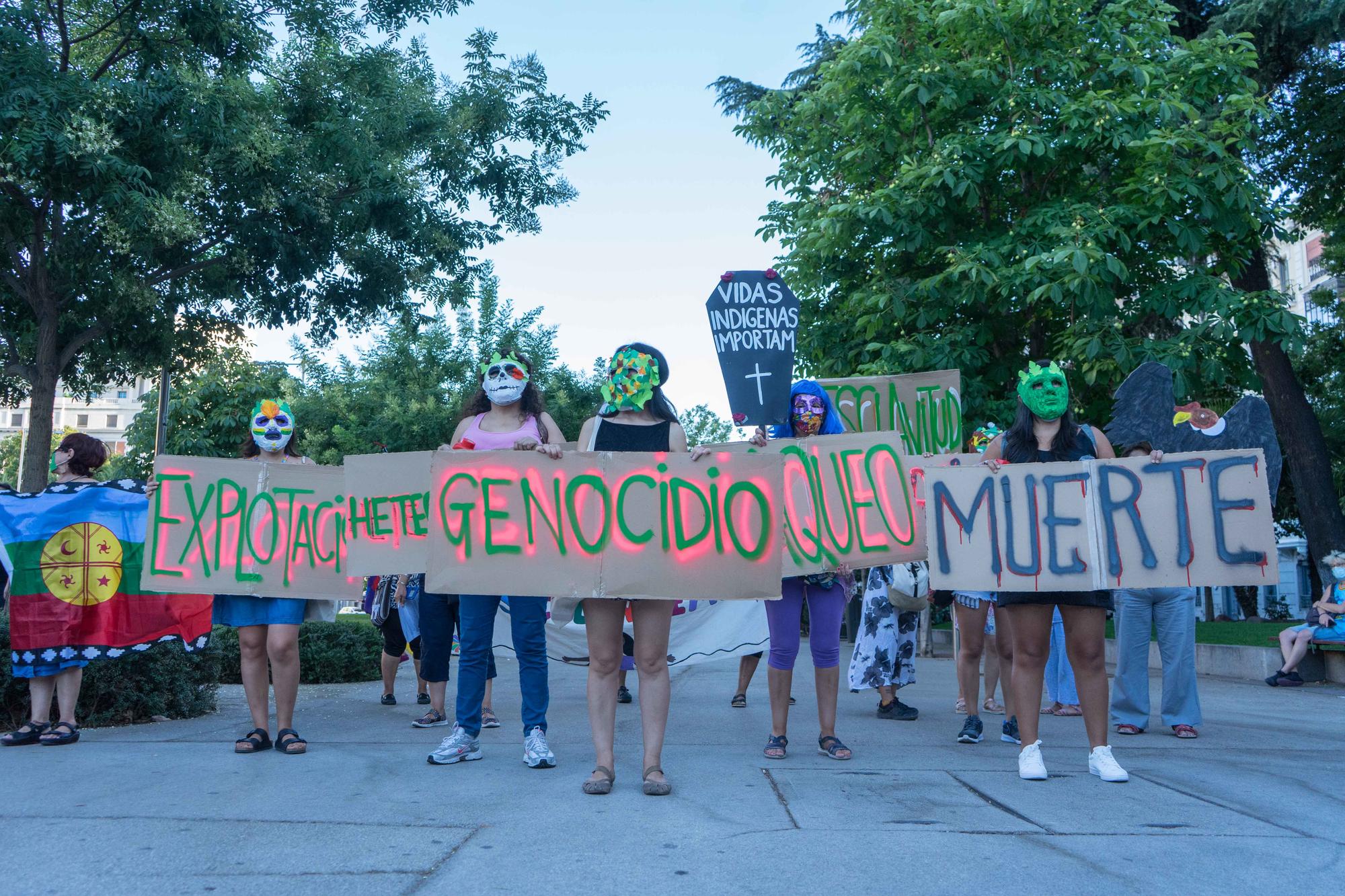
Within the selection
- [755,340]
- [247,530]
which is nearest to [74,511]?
[247,530]

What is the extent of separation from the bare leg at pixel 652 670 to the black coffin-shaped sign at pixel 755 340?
155 cm

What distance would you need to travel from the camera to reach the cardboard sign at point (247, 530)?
6.13 metres

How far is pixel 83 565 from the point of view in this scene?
6.53 m

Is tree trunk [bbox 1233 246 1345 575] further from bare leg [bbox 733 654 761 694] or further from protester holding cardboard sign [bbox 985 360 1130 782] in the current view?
protester holding cardboard sign [bbox 985 360 1130 782]

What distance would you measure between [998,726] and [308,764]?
440 centimetres

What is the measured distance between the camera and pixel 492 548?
5309 mm

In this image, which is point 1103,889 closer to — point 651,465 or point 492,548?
point 651,465

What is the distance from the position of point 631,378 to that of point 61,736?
3824 mm

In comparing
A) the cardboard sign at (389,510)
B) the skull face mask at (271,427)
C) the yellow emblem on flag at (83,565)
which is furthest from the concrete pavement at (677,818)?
the skull face mask at (271,427)

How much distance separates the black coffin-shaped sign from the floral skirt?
185 centimetres

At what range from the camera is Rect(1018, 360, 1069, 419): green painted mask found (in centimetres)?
533

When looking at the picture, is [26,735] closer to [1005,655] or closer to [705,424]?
[1005,655]

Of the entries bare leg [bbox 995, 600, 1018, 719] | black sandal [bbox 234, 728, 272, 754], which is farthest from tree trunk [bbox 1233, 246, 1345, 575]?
black sandal [bbox 234, 728, 272, 754]

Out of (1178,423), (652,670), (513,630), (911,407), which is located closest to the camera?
(652,670)
